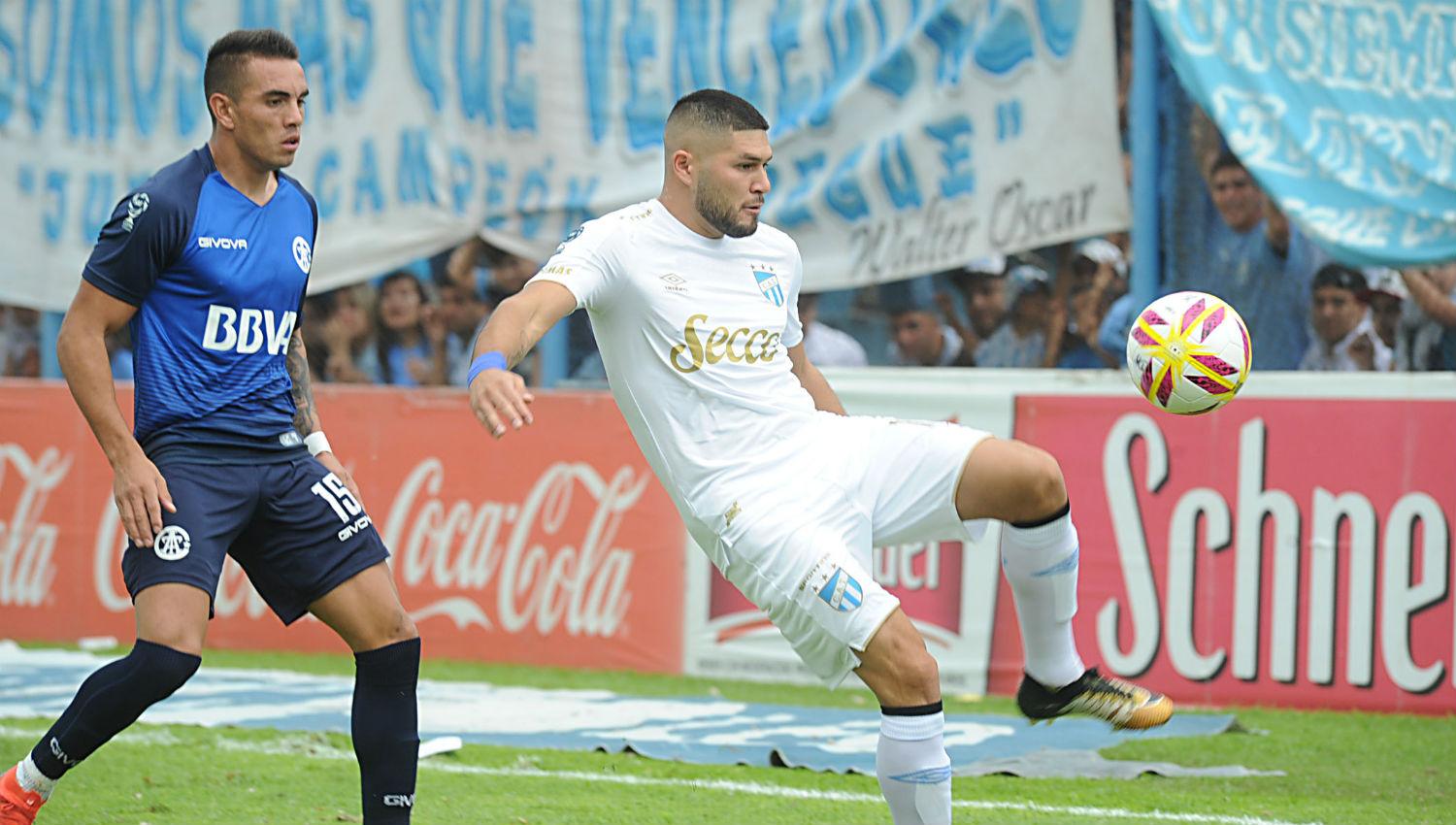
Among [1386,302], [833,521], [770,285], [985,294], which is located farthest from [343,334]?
[833,521]

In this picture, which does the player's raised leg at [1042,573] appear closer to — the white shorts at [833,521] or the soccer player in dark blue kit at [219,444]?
the white shorts at [833,521]

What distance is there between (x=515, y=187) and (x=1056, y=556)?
21.1 ft

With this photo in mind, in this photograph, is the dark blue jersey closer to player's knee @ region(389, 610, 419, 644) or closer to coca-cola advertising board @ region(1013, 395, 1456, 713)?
player's knee @ region(389, 610, 419, 644)

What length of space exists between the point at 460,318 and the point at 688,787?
16.4 ft

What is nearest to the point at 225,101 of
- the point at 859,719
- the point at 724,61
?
the point at 859,719

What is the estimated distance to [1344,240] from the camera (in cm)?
885

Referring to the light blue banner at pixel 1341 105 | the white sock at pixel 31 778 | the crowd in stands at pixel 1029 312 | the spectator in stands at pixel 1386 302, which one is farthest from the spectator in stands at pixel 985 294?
the white sock at pixel 31 778

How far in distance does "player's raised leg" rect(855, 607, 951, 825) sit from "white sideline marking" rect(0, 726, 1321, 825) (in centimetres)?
137

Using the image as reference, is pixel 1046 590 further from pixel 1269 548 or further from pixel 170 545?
pixel 1269 548

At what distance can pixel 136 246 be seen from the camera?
5.00m

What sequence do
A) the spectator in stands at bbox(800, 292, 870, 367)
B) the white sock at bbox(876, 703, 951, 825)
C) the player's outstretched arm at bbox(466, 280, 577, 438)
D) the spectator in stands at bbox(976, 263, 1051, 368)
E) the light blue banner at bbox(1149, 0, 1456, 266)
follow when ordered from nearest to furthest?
1. the player's outstretched arm at bbox(466, 280, 577, 438)
2. the white sock at bbox(876, 703, 951, 825)
3. the light blue banner at bbox(1149, 0, 1456, 266)
4. the spectator in stands at bbox(976, 263, 1051, 368)
5. the spectator in stands at bbox(800, 292, 870, 367)

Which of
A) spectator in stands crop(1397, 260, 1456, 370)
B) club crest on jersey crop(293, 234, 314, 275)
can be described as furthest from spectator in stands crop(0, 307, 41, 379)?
spectator in stands crop(1397, 260, 1456, 370)

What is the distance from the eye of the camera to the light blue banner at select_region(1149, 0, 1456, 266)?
29.1ft

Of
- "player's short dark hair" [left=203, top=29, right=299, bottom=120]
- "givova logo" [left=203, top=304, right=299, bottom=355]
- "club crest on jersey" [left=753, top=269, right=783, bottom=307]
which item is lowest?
"givova logo" [left=203, top=304, right=299, bottom=355]
